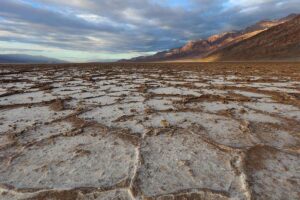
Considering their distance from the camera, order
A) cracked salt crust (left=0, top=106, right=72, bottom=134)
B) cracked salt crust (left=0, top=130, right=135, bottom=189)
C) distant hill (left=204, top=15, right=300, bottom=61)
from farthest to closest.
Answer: distant hill (left=204, top=15, right=300, bottom=61) → cracked salt crust (left=0, top=106, right=72, bottom=134) → cracked salt crust (left=0, top=130, right=135, bottom=189)

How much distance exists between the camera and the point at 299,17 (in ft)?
182

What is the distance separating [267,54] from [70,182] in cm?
5394

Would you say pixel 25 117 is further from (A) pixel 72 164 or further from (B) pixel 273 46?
(B) pixel 273 46

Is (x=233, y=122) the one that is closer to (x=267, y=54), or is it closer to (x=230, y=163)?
(x=230, y=163)

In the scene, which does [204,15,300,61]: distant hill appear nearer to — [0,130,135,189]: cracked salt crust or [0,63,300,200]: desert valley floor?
[0,63,300,200]: desert valley floor

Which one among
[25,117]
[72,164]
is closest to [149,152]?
[72,164]

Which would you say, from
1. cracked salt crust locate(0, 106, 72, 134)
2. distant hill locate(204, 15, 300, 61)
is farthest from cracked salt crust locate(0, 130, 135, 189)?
distant hill locate(204, 15, 300, 61)

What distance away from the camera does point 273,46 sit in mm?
51812

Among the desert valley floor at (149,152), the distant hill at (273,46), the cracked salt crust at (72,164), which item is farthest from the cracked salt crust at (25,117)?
the distant hill at (273,46)

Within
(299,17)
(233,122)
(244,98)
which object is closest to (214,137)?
(233,122)

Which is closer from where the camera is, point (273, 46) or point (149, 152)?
point (149, 152)

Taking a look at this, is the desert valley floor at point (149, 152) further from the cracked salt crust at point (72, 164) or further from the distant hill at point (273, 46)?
the distant hill at point (273, 46)

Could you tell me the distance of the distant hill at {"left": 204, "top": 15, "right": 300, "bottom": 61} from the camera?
47031mm

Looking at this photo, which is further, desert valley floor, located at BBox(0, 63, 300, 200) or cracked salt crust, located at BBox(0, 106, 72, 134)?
cracked salt crust, located at BBox(0, 106, 72, 134)
